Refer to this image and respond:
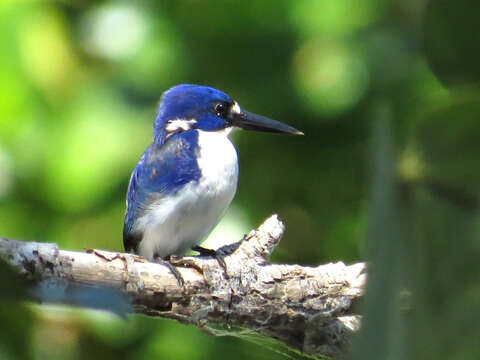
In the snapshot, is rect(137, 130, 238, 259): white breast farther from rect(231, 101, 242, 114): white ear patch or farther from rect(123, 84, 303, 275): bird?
rect(231, 101, 242, 114): white ear patch

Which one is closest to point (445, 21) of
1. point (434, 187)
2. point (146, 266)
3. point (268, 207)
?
point (434, 187)

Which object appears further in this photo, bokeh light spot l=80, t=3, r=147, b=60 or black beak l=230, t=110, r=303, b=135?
black beak l=230, t=110, r=303, b=135

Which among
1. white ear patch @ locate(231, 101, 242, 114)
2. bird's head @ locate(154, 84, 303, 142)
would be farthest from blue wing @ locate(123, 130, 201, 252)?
white ear patch @ locate(231, 101, 242, 114)

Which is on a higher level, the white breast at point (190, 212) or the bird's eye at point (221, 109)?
the bird's eye at point (221, 109)

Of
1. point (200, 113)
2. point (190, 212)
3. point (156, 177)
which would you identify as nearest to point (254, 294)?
point (190, 212)

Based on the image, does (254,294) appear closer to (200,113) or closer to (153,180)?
(153,180)

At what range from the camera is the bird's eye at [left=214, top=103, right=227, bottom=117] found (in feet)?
8.95

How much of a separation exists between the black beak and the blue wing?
0.27m

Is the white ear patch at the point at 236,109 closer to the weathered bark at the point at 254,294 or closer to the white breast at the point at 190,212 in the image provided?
the white breast at the point at 190,212

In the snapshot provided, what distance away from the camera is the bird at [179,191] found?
2369mm

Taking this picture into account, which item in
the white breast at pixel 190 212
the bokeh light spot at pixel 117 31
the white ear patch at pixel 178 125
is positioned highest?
the bokeh light spot at pixel 117 31

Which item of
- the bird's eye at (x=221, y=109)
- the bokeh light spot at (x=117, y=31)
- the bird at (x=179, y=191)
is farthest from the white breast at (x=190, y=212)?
the bokeh light spot at (x=117, y=31)

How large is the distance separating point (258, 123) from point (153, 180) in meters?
0.45

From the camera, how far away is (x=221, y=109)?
9.00ft
